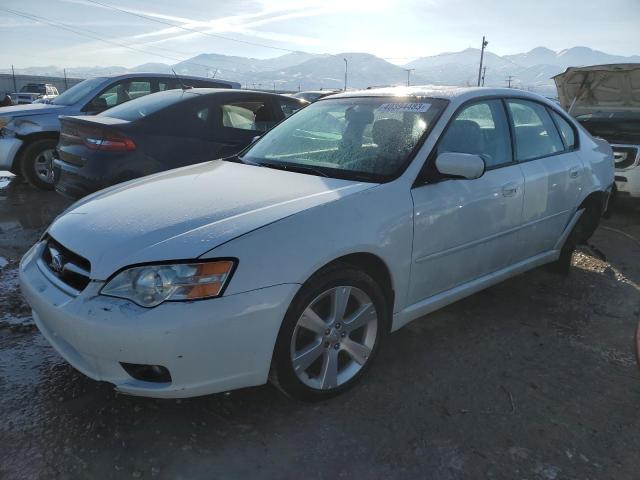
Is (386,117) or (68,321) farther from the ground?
(386,117)

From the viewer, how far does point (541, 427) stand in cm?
231

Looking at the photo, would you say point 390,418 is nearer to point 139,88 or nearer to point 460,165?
point 460,165

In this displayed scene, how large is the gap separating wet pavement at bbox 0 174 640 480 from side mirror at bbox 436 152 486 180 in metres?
1.10

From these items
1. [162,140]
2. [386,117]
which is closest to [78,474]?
[386,117]

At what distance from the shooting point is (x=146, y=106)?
5.21m

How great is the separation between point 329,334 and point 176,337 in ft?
2.54

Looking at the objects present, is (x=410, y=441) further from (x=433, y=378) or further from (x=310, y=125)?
(x=310, y=125)

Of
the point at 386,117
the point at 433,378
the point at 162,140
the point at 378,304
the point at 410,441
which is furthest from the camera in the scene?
the point at 162,140

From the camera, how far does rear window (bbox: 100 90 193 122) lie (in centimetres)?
503

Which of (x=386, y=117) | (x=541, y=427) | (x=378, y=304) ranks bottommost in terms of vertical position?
(x=541, y=427)

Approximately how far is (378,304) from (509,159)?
5.01 ft

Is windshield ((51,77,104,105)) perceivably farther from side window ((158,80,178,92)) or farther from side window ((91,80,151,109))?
side window ((158,80,178,92))

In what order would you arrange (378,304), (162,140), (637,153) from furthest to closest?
(637,153) → (162,140) → (378,304)

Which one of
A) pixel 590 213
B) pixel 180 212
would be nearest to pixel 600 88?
pixel 590 213
